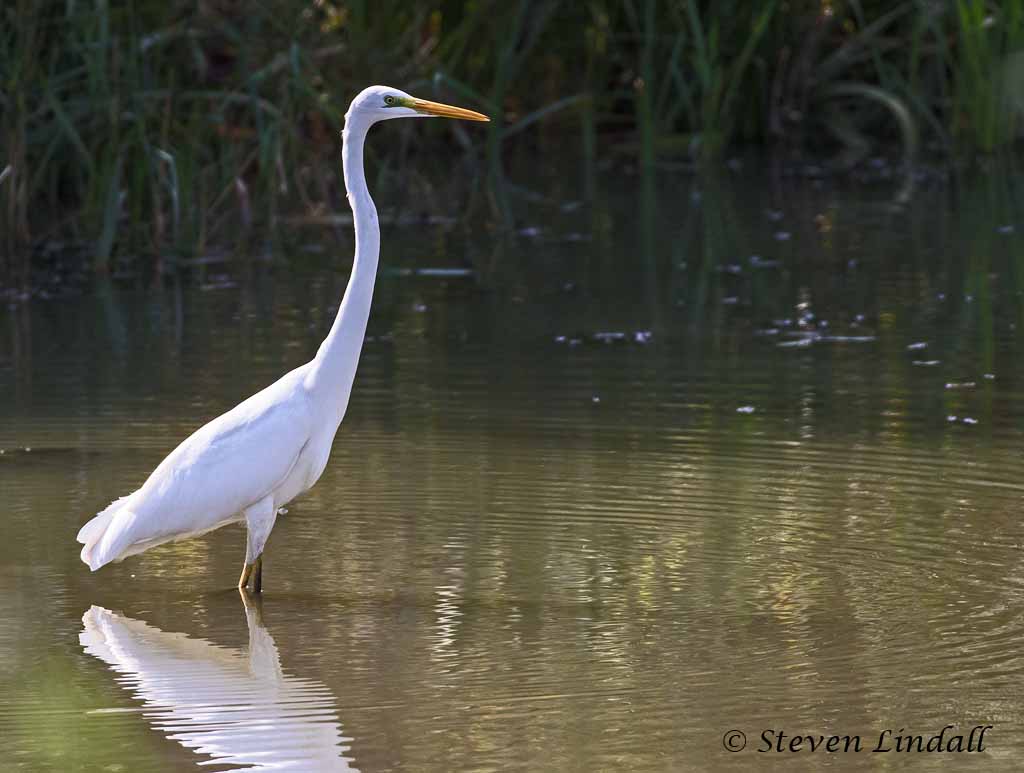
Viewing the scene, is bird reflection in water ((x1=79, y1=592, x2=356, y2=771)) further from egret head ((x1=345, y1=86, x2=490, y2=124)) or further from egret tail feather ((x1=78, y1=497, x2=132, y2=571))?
egret head ((x1=345, y1=86, x2=490, y2=124))

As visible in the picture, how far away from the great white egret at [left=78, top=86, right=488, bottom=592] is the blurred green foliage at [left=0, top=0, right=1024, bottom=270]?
5.98 m

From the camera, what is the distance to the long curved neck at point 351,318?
6.06 metres

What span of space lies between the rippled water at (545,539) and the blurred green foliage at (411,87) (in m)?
1.27

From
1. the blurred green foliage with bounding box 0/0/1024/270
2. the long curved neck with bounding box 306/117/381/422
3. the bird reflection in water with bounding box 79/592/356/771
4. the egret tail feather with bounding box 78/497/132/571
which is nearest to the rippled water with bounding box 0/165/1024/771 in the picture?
the bird reflection in water with bounding box 79/592/356/771

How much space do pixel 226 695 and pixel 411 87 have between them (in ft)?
32.4
